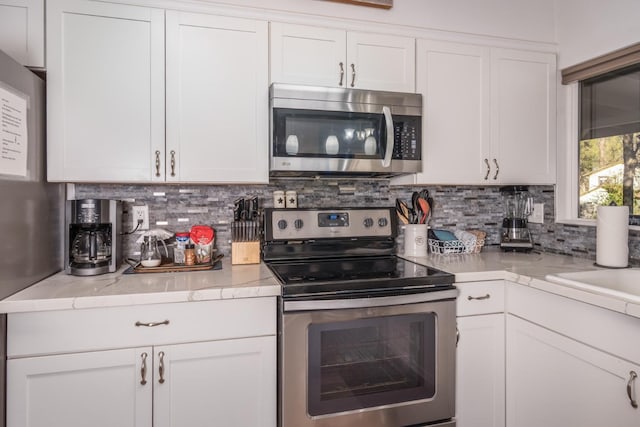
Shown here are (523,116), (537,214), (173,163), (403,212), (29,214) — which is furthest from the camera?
(537,214)

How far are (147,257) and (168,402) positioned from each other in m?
0.64

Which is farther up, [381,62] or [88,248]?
[381,62]

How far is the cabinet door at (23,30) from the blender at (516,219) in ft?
8.26

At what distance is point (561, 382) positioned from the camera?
4.88ft

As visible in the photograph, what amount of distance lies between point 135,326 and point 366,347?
886mm

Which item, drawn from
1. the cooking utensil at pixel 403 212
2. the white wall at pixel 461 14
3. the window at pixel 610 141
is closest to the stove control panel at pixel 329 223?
the cooking utensil at pixel 403 212

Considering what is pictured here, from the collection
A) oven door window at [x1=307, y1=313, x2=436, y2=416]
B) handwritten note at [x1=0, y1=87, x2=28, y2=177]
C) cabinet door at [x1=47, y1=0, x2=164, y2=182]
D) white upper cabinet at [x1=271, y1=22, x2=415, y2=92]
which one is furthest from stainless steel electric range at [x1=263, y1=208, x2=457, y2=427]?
handwritten note at [x1=0, y1=87, x2=28, y2=177]

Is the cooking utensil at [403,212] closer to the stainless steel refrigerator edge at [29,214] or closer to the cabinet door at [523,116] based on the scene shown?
the cabinet door at [523,116]

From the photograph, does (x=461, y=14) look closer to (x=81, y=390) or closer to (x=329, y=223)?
(x=329, y=223)

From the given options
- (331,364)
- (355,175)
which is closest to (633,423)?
(331,364)

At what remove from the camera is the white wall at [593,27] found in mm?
1806

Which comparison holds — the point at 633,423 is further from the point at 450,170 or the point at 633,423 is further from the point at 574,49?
the point at 574,49

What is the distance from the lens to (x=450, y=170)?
2.03m

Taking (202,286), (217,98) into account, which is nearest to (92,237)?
(202,286)
